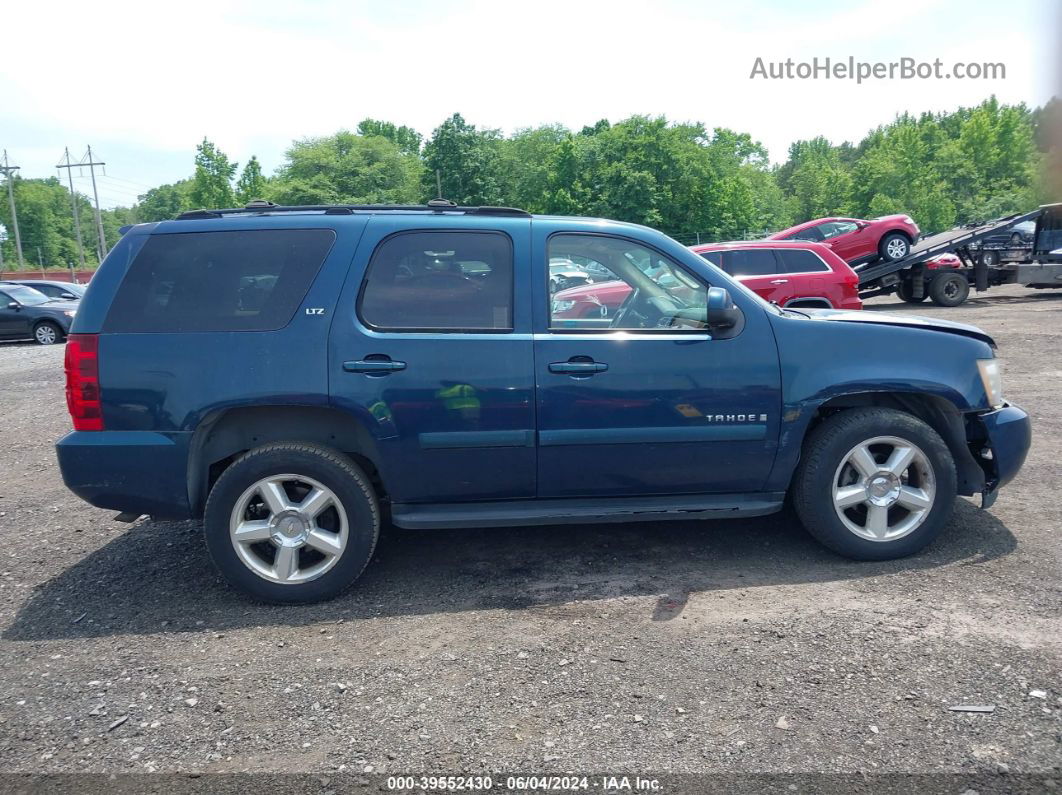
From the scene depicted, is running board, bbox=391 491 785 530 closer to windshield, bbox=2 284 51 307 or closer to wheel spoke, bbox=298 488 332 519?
wheel spoke, bbox=298 488 332 519

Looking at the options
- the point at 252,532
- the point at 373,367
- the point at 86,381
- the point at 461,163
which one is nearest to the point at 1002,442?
the point at 373,367

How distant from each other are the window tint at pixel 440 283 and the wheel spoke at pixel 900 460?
215cm

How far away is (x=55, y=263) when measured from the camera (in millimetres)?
103562

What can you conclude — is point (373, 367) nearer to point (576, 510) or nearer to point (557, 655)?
point (576, 510)

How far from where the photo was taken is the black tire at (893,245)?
60.5ft

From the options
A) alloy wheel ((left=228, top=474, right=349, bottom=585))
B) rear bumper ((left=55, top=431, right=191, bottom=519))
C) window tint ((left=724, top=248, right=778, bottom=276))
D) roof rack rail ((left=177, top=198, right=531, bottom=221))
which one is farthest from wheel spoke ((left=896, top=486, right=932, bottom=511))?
window tint ((left=724, top=248, right=778, bottom=276))

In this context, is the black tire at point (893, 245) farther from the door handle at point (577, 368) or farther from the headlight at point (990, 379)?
the door handle at point (577, 368)

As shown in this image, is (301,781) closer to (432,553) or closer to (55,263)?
(432,553)

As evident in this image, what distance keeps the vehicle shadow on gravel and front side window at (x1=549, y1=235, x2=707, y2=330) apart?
1302mm

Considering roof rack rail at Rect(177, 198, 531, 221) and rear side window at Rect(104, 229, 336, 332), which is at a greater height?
roof rack rail at Rect(177, 198, 531, 221)

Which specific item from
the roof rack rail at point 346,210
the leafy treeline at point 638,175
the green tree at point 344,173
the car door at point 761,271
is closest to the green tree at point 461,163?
the leafy treeline at point 638,175

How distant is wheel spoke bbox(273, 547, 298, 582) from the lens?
13.0 feet

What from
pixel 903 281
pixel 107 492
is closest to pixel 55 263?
pixel 903 281

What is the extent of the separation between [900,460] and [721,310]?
128 cm
